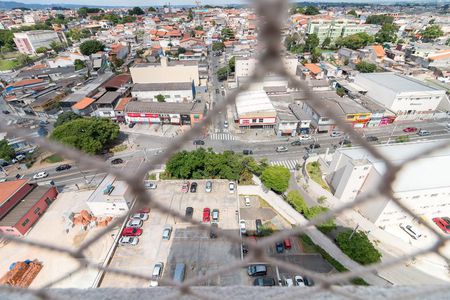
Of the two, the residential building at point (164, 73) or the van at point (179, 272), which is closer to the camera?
the van at point (179, 272)

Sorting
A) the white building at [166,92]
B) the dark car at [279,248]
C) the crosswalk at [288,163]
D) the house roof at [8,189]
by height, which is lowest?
the dark car at [279,248]

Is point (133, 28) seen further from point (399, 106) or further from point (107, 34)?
point (399, 106)

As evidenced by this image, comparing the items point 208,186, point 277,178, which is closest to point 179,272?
point 208,186

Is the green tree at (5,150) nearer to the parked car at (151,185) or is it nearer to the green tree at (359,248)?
the parked car at (151,185)

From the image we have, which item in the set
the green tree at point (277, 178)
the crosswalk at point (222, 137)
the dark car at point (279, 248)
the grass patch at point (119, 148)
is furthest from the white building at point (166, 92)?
the dark car at point (279, 248)

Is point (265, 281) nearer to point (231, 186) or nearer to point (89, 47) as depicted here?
point (231, 186)

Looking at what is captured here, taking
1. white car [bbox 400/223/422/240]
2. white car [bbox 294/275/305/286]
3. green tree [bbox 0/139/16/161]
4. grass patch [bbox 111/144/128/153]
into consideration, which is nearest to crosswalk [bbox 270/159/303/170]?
white car [bbox 400/223/422/240]

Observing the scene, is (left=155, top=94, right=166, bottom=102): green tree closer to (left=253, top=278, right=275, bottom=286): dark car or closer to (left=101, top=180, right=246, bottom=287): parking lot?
(left=101, top=180, right=246, bottom=287): parking lot
